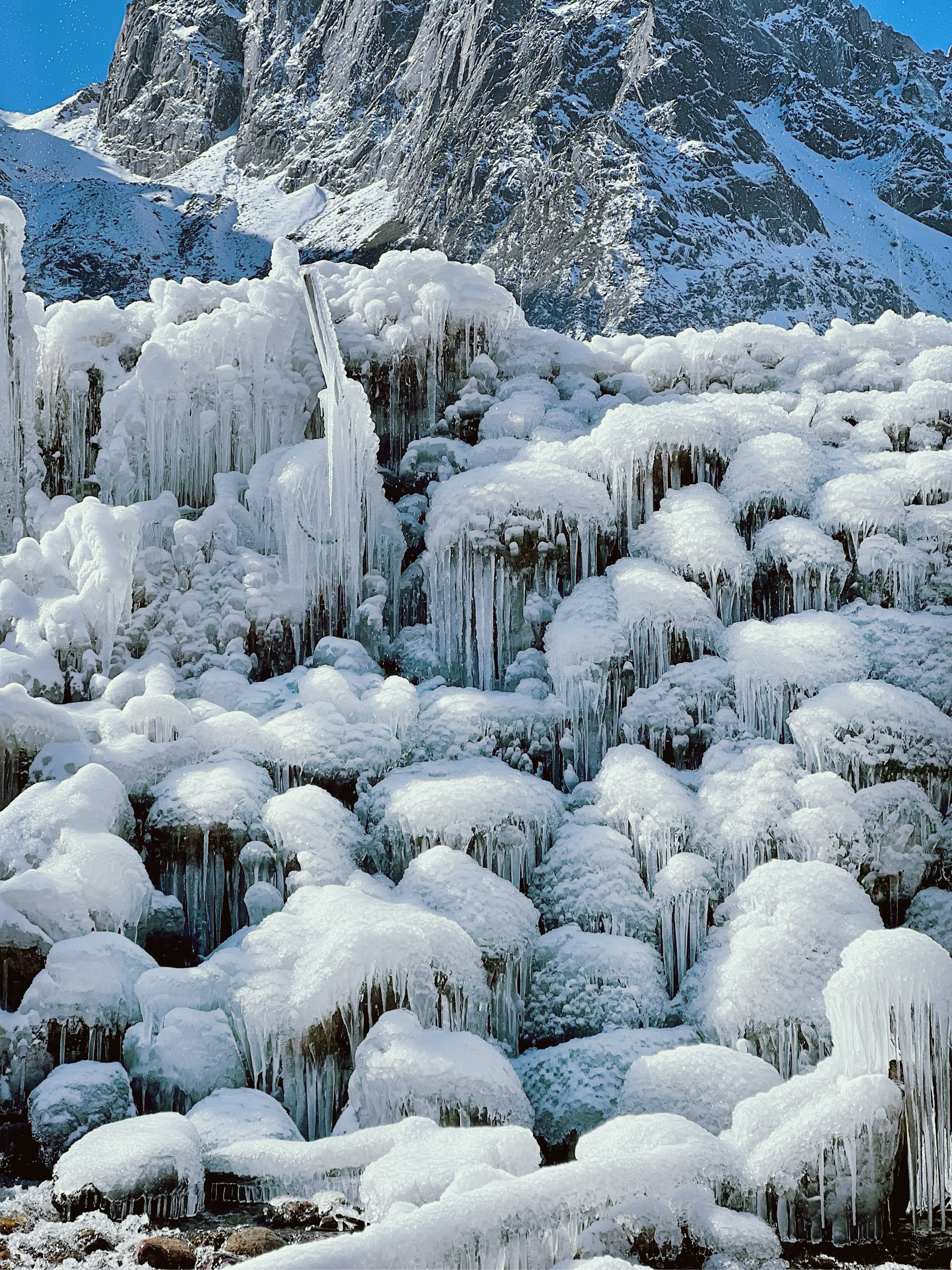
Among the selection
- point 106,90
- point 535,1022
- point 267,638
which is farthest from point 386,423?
point 106,90

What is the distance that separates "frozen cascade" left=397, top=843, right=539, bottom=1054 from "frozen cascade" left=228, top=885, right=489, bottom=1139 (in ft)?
0.84

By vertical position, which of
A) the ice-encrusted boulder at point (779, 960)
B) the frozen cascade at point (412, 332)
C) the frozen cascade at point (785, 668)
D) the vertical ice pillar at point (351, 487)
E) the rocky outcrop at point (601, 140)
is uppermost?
the rocky outcrop at point (601, 140)

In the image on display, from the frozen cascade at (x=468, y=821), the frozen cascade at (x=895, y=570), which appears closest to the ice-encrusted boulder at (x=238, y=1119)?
the frozen cascade at (x=468, y=821)

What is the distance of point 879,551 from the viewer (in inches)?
355

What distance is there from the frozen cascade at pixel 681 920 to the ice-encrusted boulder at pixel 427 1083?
153 centimetres

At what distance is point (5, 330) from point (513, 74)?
61782 millimetres

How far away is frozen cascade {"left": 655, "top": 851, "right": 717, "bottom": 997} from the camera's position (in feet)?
23.7

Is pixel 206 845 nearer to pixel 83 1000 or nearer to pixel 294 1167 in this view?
pixel 83 1000

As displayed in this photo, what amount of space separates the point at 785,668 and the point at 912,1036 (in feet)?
10.1

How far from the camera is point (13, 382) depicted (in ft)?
33.9

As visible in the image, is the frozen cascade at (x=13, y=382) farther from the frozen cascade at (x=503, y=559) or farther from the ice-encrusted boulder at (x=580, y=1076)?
the ice-encrusted boulder at (x=580, y=1076)

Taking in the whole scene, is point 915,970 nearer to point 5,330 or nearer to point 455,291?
point 455,291

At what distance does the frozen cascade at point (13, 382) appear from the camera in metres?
10.2

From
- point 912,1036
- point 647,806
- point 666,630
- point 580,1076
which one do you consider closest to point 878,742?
point 647,806
